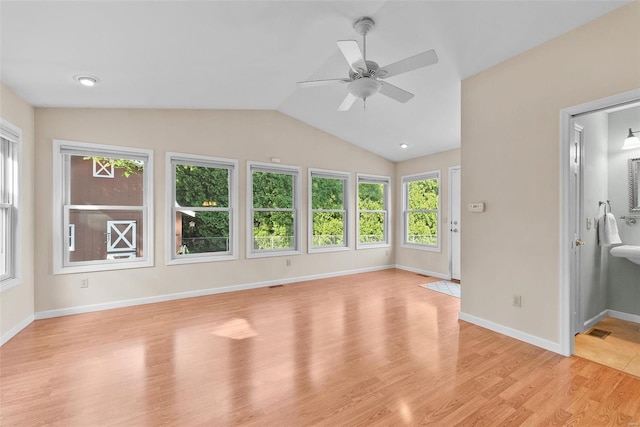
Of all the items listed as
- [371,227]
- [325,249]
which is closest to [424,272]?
[371,227]

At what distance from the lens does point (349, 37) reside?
291 cm

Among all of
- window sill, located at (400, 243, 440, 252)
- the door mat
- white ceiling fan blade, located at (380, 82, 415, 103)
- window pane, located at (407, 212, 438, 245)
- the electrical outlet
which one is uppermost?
white ceiling fan blade, located at (380, 82, 415, 103)

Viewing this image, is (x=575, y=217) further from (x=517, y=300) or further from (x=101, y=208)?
(x=101, y=208)

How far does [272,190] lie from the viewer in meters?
5.19

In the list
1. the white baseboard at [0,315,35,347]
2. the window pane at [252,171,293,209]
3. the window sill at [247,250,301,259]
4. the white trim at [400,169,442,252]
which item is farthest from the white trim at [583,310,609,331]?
the white baseboard at [0,315,35,347]

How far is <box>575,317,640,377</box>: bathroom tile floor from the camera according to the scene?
2.40 m

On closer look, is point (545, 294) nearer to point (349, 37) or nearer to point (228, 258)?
point (349, 37)

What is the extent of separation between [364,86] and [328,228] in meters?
3.62

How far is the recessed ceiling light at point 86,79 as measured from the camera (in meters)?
2.80

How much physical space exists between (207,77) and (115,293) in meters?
3.00

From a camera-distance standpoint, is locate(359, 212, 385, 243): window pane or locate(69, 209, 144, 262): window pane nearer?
locate(69, 209, 144, 262): window pane

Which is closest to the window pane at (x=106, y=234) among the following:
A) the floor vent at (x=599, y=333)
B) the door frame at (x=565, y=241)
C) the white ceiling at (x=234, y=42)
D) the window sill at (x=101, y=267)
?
the window sill at (x=101, y=267)

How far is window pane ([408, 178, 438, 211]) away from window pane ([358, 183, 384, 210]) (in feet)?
2.11

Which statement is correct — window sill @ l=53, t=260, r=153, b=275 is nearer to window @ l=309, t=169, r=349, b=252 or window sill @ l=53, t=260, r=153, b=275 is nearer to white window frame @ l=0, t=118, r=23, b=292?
white window frame @ l=0, t=118, r=23, b=292
